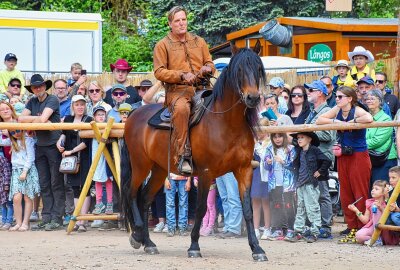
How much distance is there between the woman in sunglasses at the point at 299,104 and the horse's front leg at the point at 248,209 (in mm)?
3075

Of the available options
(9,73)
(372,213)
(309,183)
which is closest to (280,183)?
(309,183)

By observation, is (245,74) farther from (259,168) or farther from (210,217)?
(210,217)

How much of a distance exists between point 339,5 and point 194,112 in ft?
45.1

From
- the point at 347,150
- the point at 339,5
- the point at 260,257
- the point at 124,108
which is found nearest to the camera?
the point at 260,257

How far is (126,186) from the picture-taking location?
13.3 m

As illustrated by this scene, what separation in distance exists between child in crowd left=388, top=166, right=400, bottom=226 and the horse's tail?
134 inches

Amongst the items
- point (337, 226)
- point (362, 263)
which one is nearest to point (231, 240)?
point (337, 226)

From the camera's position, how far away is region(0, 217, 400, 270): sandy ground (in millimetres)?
10922

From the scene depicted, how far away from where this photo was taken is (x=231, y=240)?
540 inches

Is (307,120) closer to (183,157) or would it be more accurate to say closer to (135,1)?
(183,157)

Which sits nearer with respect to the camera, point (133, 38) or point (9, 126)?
point (9, 126)

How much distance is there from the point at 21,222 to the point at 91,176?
1634 millimetres

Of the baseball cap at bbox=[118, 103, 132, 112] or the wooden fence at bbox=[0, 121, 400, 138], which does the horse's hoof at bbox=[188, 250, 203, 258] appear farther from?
the baseball cap at bbox=[118, 103, 132, 112]

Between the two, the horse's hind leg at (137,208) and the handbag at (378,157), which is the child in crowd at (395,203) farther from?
the horse's hind leg at (137,208)
